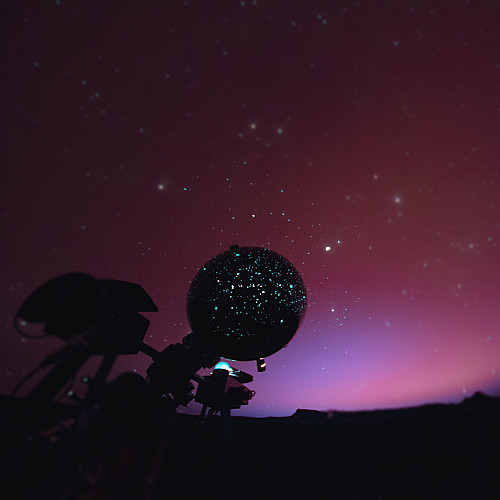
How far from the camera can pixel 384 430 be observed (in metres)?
1.51

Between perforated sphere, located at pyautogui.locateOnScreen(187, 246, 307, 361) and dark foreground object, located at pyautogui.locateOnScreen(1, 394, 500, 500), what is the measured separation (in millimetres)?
642

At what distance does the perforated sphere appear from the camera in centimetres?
205

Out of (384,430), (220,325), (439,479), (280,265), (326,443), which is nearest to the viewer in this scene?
(439,479)

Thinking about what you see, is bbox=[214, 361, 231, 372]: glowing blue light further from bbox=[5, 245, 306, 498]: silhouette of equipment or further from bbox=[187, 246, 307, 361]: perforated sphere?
bbox=[187, 246, 307, 361]: perforated sphere

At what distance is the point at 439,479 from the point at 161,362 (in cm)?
186

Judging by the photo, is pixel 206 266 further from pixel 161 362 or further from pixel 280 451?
pixel 280 451

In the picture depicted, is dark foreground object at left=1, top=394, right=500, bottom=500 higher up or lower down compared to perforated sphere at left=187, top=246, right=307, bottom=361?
lower down

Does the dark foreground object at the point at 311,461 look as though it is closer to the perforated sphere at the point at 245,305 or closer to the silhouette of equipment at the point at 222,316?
the silhouette of equipment at the point at 222,316

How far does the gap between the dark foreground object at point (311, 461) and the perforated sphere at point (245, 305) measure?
0.64 m

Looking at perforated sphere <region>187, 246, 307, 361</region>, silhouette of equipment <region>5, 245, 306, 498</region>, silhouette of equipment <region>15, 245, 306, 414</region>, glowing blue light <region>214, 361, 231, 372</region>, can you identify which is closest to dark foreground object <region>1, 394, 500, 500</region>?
silhouette of equipment <region>5, 245, 306, 498</region>

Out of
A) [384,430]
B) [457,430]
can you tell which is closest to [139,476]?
[384,430]

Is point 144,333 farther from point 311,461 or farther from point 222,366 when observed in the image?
point 311,461

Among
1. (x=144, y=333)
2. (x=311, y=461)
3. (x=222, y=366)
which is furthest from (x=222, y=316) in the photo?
(x=311, y=461)

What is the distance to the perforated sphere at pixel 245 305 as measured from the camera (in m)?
2.05
